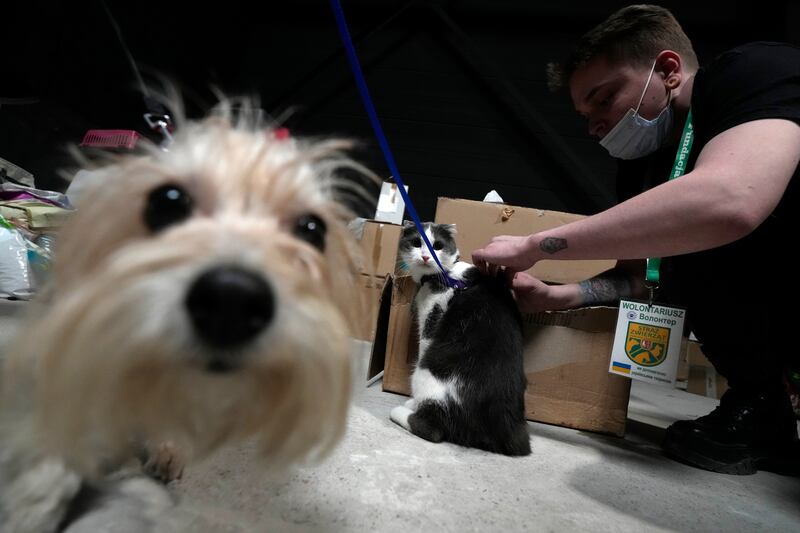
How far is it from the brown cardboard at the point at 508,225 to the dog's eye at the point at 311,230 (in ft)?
3.95

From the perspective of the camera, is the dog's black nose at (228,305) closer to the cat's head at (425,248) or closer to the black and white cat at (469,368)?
the black and white cat at (469,368)

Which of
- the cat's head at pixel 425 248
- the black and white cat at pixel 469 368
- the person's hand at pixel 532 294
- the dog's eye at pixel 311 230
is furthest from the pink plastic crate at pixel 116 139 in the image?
the person's hand at pixel 532 294

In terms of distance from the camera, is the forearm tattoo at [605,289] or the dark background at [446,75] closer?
the forearm tattoo at [605,289]

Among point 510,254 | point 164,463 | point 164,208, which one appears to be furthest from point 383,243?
point 164,208

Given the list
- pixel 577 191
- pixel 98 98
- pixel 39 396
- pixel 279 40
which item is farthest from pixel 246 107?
pixel 279 40

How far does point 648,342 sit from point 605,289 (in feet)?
0.88

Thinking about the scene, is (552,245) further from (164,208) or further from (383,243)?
(383,243)

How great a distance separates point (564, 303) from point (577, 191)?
6.94 feet

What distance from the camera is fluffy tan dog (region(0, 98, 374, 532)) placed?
37cm

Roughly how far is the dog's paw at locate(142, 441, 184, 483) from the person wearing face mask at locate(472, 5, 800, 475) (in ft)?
3.20

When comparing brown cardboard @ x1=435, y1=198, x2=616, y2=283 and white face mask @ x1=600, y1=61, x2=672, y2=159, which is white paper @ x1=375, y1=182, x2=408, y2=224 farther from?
white face mask @ x1=600, y1=61, x2=672, y2=159

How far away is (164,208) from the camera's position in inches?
19.3

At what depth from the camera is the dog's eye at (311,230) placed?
1.86 ft

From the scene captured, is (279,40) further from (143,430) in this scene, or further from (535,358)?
(143,430)
